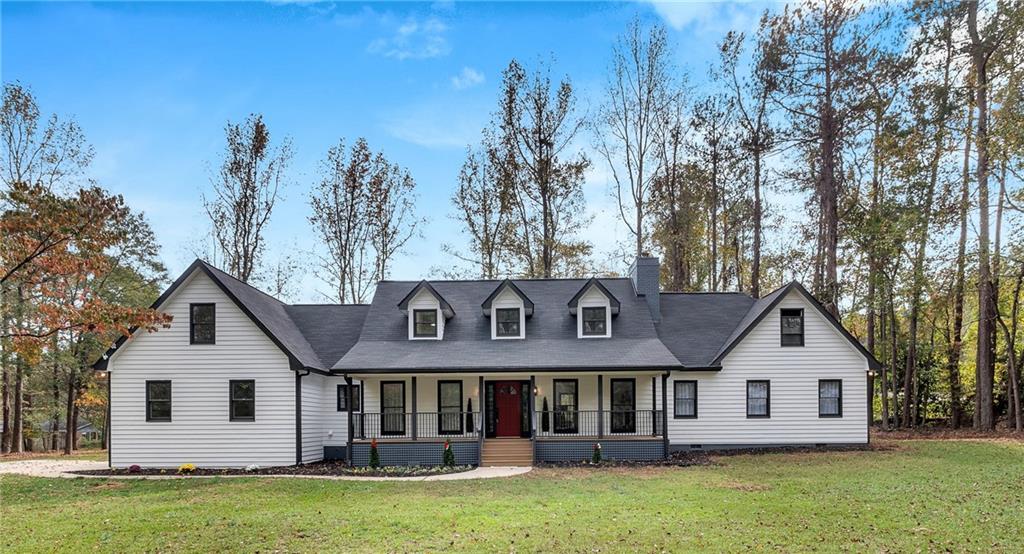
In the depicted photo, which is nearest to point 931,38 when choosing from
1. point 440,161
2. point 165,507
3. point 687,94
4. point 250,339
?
point 687,94

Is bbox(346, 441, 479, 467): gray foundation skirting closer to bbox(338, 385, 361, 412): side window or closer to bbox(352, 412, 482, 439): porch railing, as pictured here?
bbox(352, 412, 482, 439): porch railing

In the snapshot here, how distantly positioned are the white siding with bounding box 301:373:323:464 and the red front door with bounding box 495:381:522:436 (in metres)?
5.21

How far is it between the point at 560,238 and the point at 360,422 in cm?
1387

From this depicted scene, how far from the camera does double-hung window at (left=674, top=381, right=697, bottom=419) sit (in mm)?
20328

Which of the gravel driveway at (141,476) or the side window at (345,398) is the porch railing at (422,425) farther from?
the gravel driveway at (141,476)

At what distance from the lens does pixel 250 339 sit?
18328 millimetres

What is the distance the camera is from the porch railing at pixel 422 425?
1947cm

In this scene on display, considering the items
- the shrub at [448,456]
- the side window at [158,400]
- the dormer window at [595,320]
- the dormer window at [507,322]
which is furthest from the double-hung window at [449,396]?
the side window at [158,400]

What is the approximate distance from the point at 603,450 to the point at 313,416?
27.5 feet

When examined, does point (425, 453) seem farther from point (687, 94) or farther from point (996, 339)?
point (996, 339)

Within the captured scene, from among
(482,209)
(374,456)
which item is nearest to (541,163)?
(482,209)

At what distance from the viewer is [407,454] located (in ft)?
59.9

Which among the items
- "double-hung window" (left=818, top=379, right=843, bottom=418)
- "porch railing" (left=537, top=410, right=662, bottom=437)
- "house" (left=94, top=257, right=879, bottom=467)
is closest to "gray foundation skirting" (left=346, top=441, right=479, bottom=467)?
"house" (left=94, top=257, right=879, bottom=467)

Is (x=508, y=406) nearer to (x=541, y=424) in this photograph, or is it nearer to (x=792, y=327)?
(x=541, y=424)
